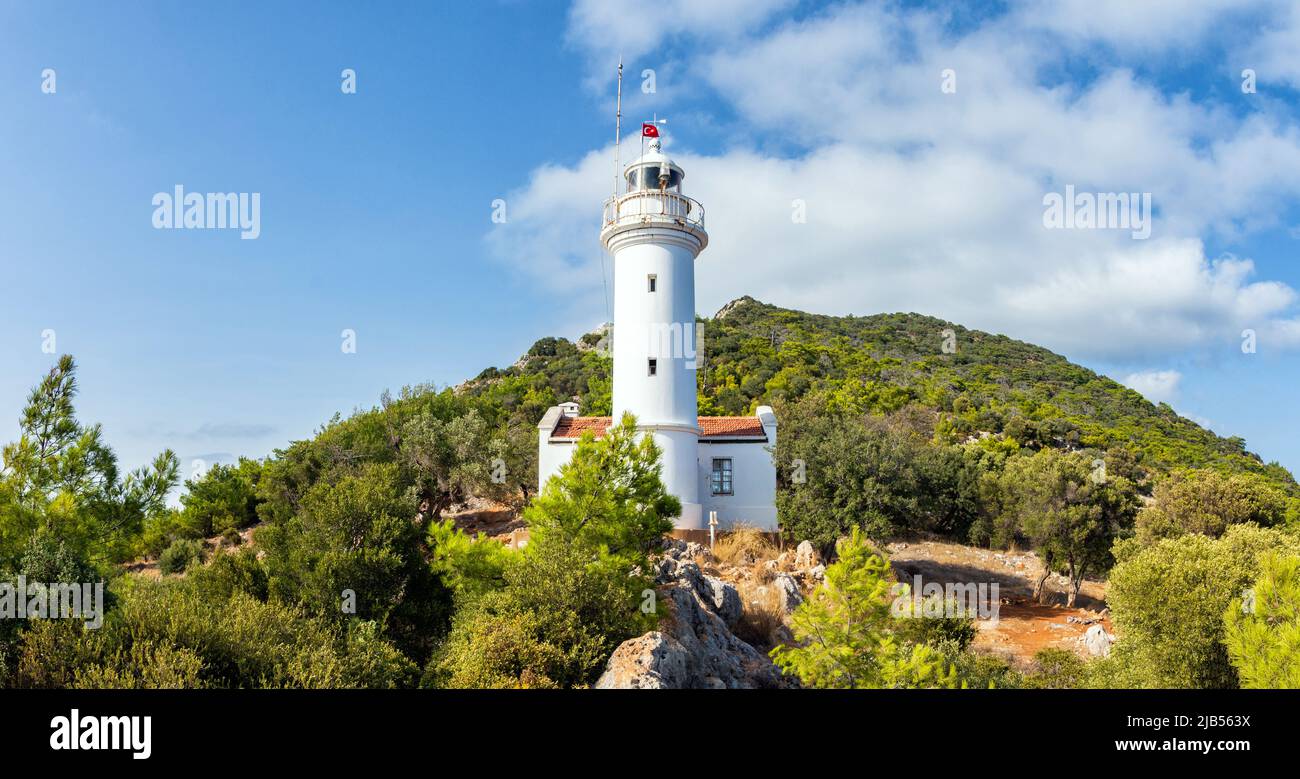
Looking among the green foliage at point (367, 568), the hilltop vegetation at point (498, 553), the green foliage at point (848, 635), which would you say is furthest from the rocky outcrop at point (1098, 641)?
the green foliage at point (367, 568)

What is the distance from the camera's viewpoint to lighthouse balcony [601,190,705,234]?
73.0ft

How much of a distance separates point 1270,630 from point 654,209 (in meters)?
17.3

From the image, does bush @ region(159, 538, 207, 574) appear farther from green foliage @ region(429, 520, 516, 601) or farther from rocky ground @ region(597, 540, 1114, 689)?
rocky ground @ region(597, 540, 1114, 689)

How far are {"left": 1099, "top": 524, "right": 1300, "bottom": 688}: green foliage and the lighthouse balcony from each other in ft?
47.2

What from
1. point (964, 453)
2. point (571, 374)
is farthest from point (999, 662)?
point (571, 374)

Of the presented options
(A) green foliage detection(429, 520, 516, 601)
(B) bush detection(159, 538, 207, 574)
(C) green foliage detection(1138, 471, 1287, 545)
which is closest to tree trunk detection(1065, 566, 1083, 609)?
(C) green foliage detection(1138, 471, 1287, 545)

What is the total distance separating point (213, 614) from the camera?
1219cm

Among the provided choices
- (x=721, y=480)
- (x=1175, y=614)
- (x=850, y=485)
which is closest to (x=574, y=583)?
(x=1175, y=614)

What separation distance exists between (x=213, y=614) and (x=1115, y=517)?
24.9 m

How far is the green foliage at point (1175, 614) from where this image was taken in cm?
1141
